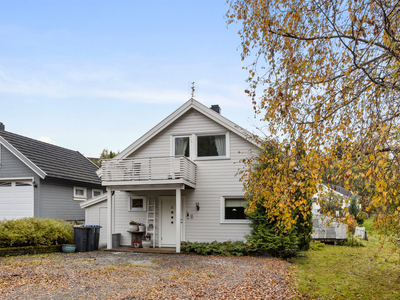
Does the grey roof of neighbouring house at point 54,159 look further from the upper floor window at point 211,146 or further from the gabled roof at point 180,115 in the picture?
the upper floor window at point 211,146

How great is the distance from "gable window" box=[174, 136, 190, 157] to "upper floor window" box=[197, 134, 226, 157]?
1.74 ft

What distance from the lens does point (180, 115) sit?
16.0 metres

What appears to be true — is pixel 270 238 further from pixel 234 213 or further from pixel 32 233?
pixel 32 233

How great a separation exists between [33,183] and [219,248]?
1032 cm

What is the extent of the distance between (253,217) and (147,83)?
9287 millimetres

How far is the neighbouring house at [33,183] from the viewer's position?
17.7 m

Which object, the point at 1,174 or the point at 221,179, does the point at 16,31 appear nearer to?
the point at 1,174

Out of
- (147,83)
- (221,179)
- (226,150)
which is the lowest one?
(221,179)

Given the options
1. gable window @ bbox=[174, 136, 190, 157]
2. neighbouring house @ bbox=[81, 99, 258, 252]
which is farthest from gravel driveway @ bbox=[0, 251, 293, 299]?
gable window @ bbox=[174, 136, 190, 157]

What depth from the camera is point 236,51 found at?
23.2ft

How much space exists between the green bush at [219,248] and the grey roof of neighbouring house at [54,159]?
28.4 feet

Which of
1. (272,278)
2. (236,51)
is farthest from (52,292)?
(236,51)

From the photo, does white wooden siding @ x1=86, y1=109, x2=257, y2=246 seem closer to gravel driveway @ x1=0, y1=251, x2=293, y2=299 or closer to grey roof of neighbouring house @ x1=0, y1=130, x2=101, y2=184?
gravel driveway @ x1=0, y1=251, x2=293, y2=299

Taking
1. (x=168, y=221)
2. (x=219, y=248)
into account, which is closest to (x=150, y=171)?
(x=168, y=221)
